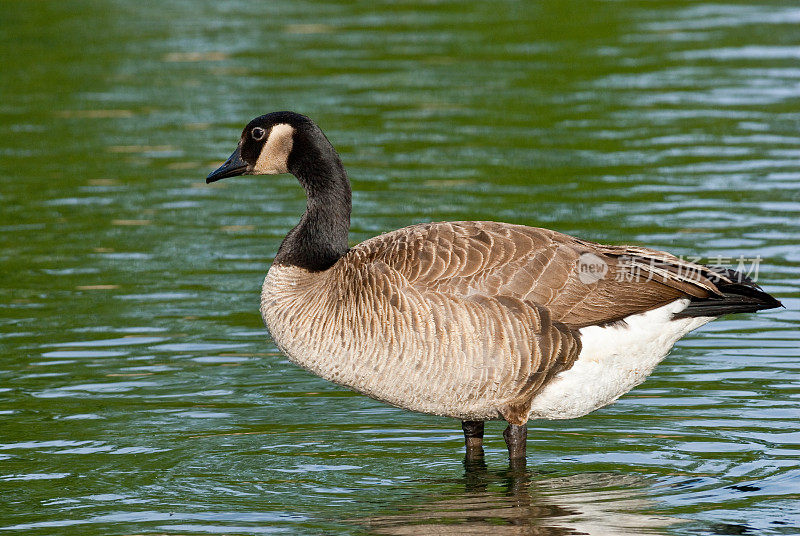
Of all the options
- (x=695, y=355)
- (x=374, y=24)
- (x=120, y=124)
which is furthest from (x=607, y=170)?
(x=374, y=24)

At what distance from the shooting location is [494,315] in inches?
334

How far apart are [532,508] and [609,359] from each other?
1.10 metres

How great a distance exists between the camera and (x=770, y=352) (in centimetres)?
1105

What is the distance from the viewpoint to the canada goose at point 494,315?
8.48 m

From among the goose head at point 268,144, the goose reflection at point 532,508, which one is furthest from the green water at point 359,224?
the goose head at point 268,144

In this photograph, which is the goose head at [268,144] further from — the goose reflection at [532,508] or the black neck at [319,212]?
the goose reflection at [532,508]

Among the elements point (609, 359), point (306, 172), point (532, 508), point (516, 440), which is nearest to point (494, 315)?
point (609, 359)

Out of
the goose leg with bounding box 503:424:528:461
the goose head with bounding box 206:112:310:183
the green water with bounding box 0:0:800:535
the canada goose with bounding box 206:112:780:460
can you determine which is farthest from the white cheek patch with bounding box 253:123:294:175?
the goose leg with bounding box 503:424:528:461

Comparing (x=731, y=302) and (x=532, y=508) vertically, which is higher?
(x=731, y=302)

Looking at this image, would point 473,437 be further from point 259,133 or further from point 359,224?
point 359,224

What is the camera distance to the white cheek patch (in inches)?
379

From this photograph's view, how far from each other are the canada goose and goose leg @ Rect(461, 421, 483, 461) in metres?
0.35

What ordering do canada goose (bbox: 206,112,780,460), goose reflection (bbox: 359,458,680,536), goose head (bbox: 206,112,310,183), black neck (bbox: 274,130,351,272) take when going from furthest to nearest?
1. goose head (bbox: 206,112,310,183)
2. black neck (bbox: 274,130,351,272)
3. canada goose (bbox: 206,112,780,460)
4. goose reflection (bbox: 359,458,680,536)

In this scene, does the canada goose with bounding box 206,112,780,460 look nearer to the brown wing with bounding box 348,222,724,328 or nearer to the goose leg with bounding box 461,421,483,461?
the brown wing with bounding box 348,222,724,328
